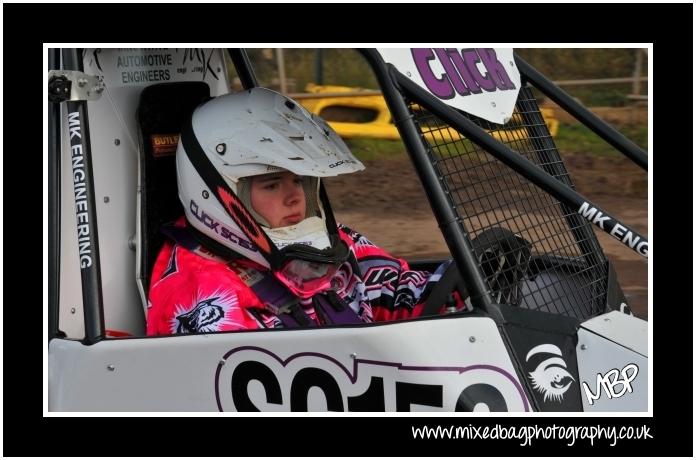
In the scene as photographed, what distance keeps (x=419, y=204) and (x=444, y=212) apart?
4.77 meters

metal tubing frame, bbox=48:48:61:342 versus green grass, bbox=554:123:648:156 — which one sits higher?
green grass, bbox=554:123:648:156

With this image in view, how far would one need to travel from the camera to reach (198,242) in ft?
10.0

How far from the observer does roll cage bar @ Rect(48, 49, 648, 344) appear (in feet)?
8.51

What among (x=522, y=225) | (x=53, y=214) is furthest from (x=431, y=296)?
(x=53, y=214)

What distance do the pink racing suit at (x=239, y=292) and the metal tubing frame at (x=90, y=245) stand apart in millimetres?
187

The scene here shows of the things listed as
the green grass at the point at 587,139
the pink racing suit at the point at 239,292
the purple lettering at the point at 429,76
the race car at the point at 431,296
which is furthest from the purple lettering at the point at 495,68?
the green grass at the point at 587,139

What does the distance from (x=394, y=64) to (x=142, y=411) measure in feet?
3.42

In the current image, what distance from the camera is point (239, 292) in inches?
114

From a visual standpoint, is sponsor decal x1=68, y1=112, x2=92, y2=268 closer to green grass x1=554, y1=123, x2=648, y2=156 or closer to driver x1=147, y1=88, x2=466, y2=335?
driver x1=147, y1=88, x2=466, y2=335

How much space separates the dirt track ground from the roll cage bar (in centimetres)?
307

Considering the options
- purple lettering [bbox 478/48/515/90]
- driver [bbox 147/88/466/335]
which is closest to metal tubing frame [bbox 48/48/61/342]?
driver [bbox 147/88/466/335]

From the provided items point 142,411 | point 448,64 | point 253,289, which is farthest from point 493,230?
point 142,411

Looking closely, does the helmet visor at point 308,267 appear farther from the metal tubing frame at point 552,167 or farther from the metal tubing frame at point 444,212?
the metal tubing frame at point 552,167

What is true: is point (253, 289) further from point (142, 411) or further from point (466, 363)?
point (466, 363)
